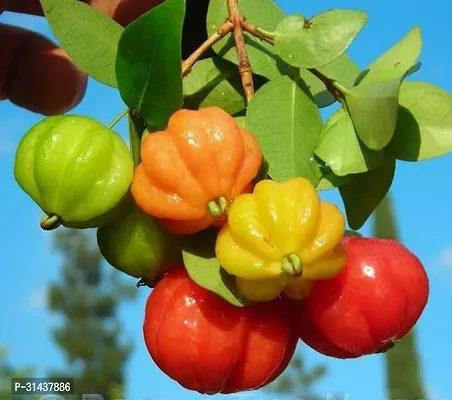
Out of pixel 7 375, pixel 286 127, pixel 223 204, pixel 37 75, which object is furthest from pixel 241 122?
pixel 7 375

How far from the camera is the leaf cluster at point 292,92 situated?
0.84 meters

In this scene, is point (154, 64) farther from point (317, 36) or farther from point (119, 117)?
point (317, 36)

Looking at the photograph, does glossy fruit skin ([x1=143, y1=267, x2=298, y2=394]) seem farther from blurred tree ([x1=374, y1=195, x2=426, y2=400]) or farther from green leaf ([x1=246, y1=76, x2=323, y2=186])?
blurred tree ([x1=374, y1=195, x2=426, y2=400])

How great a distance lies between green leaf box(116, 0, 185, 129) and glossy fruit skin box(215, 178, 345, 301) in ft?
0.49

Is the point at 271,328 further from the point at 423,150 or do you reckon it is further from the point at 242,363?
the point at 423,150

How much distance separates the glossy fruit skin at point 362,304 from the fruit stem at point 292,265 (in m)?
0.10

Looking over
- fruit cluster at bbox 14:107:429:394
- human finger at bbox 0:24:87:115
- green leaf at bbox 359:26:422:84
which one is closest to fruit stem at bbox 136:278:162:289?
fruit cluster at bbox 14:107:429:394

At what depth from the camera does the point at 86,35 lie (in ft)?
3.07

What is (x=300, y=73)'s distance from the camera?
100cm

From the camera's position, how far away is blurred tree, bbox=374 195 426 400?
11.2 meters

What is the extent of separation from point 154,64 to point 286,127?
6.3 inches

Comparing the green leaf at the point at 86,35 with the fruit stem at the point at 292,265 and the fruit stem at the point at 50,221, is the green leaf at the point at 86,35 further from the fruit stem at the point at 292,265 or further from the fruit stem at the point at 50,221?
the fruit stem at the point at 292,265

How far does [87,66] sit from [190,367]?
0.37 metres

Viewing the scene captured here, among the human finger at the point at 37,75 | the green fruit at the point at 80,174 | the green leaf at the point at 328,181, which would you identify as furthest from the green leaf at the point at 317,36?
the human finger at the point at 37,75
